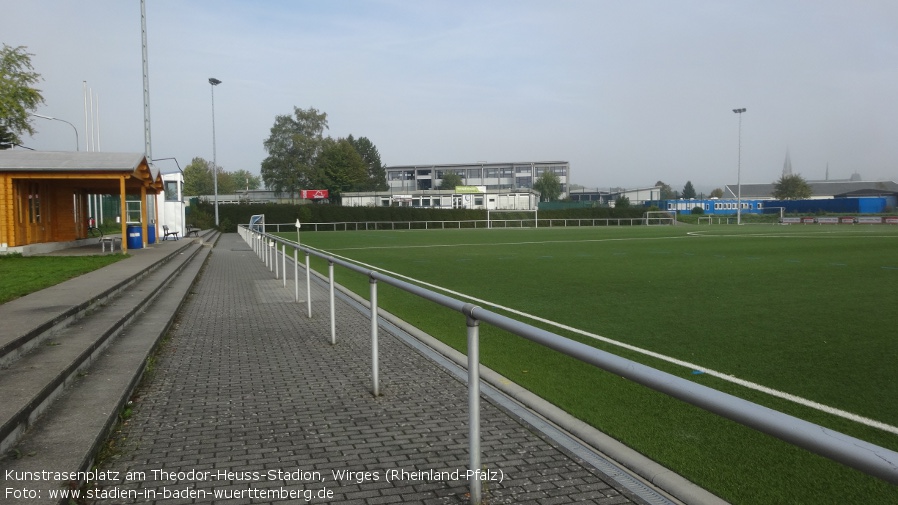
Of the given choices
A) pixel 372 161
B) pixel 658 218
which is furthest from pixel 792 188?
pixel 372 161

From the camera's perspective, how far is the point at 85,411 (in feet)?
16.5

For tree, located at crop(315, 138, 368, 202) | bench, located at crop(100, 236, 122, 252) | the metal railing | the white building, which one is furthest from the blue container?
tree, located at crop(315, 138, 368, 202)

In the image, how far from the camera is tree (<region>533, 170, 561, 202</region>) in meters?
115

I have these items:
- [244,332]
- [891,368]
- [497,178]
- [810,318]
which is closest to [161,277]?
[244,332]

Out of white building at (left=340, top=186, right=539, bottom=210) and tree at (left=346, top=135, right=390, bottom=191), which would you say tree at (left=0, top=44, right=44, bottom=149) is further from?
tree at (left=346, top=135, right=390, bottom=191)

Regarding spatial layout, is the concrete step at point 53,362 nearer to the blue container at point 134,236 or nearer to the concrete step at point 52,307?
the concrete step at point 52,307

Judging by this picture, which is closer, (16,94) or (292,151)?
(16,94)

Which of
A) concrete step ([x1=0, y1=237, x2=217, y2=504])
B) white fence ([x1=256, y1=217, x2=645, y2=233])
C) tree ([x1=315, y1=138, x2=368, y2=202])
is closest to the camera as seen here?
concrete step ([x1=0, y1=237, x2=217, y2=504])

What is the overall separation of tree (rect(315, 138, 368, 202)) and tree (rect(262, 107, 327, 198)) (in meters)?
1.09

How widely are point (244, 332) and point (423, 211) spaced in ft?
193

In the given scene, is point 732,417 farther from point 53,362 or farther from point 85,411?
A: point 53,362

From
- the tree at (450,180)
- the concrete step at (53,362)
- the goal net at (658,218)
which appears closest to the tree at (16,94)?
the concrete step at (53,362)

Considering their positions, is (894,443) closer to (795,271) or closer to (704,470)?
(704,470)

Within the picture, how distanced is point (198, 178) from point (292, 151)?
2765 centimetres
